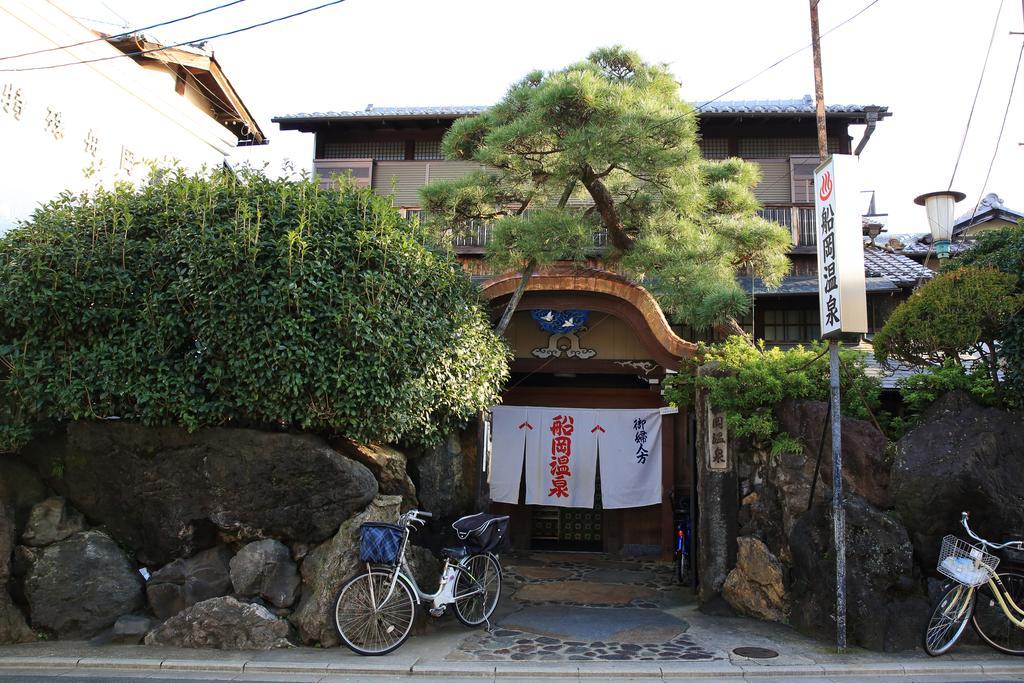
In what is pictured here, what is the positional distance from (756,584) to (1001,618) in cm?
255

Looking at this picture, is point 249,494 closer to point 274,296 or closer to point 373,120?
point 274,296

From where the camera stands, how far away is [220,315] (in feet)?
24.7

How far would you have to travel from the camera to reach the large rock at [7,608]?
7473 millimetres

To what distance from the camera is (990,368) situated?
27.8ft

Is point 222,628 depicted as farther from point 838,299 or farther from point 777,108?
point 777,108

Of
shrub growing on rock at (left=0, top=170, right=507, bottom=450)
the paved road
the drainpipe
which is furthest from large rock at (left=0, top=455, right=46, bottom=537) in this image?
the drainpipe

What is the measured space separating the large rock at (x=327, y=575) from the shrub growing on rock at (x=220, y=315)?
1.02 m

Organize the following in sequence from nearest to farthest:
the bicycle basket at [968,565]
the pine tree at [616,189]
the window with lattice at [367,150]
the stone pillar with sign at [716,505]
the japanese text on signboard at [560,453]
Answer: the bicycle basket at [968,565]
the stone pillar with sign at [716,505]
the pine tree at [616,189]
the japanese text on signboard at [560,453]
the window with lattice at [367,150]

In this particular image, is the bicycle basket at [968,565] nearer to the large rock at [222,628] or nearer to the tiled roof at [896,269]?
the large rock at [222,628]

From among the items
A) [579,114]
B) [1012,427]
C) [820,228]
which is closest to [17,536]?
[579,114]

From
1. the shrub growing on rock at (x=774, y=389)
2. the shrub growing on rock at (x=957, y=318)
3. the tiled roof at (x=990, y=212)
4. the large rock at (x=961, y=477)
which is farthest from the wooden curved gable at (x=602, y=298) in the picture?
the tiled roof at (x=990, y=212)

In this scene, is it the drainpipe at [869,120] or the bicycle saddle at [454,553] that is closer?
the bicycle saddle at [454,553]

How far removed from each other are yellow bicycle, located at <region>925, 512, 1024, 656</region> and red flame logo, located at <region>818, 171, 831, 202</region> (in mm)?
3698

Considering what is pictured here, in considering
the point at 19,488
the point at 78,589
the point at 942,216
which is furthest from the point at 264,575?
the point at 942,216
